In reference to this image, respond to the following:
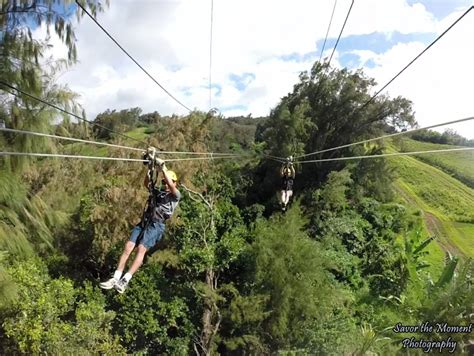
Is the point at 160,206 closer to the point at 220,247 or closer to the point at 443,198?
the point at 220,247

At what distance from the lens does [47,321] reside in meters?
12.7

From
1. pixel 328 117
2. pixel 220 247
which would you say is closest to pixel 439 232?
pixel 328 117

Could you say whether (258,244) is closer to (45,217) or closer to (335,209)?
(335,209)

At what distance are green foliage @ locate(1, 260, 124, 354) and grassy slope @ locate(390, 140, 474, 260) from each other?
18005 mm

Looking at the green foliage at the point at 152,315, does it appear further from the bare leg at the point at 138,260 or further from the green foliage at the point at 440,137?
the green foliage at the point at 440,137

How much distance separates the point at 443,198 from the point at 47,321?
95.1 feet

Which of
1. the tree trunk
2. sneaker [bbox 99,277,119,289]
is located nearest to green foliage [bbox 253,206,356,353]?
the tree trunk

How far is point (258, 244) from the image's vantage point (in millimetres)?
16359

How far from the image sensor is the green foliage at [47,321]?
12.4 metres

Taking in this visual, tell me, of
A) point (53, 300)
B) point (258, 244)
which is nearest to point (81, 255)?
point (53, 300)

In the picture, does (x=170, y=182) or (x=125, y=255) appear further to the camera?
(x=170, y=182)

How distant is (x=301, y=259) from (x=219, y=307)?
3.65 m

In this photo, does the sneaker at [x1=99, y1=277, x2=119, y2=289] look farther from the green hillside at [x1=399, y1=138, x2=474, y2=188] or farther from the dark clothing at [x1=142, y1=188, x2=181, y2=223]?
the green hillside at [x1=399, y1=138, x2=474, y2=188]

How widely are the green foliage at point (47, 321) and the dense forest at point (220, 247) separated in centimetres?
5
